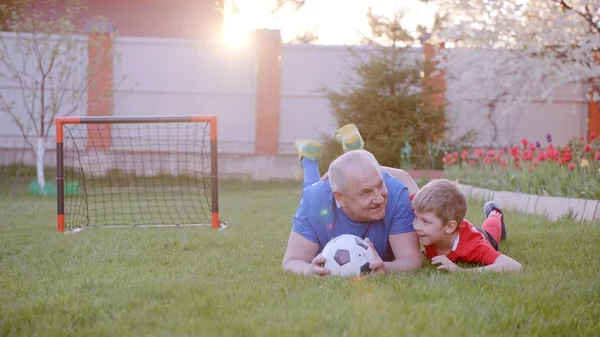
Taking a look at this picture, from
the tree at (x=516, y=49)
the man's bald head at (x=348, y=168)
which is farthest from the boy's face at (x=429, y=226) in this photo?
the tree at (x=516, y=49)

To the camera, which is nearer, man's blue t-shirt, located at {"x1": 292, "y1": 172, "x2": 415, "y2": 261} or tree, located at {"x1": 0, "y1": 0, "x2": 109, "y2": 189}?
man's blue t-shirt, located at {"x1": 292, "y1": 172, "x2": 415, "y2": 261}

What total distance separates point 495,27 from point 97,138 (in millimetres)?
8625

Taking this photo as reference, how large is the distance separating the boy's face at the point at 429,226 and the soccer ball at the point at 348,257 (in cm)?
40

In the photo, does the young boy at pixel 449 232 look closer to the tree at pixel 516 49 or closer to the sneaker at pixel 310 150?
the sneaker at pixel 310 150

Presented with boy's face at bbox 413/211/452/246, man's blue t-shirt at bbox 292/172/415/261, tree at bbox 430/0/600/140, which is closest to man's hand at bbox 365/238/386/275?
man's blue t-shirt at bbox 292/172/415/261

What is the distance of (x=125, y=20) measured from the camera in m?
19.6

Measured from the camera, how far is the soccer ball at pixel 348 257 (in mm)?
4168

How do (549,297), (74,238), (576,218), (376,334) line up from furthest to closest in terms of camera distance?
1. (576,218)
2. (74,238)
3. (549,297)
4. (376,334)

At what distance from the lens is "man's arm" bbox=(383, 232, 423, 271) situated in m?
4.32

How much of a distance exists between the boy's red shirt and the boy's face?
0.77ft

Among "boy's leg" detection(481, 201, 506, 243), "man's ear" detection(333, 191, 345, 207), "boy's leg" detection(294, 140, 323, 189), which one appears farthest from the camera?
"boy's leg" detection(294, 140, 323, 189)

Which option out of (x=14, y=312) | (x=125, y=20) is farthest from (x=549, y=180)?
(x=125, y=20)

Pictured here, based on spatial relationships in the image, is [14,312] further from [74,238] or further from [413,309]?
[74,238]

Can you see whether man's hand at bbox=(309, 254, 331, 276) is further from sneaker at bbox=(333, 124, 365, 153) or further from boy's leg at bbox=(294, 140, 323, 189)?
sneaker at bbox=(333, 124, 365, 153)
